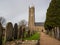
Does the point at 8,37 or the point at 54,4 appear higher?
the point at 54,4

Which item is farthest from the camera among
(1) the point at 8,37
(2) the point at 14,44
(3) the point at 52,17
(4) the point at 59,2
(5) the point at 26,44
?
(3) the point at 52,17

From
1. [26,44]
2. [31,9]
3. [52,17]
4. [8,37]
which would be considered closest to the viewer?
[26,44]

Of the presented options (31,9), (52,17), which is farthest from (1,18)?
(52,17)

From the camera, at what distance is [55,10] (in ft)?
127

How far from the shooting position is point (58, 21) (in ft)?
124

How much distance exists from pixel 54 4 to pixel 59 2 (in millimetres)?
2119

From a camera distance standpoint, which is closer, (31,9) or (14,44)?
(14,44)

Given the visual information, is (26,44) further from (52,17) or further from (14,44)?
(52,17)

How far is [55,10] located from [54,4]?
1322 mm

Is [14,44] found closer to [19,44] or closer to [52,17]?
[19,44]

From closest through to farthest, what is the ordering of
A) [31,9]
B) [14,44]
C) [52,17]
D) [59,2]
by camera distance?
[14,44], [59,2], [52,17], [31,9]

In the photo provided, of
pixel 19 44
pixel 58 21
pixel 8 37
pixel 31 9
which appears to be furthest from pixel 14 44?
pixel 31 9

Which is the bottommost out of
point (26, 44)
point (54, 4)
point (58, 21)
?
point (26, 44)

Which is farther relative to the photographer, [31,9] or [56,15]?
[31,9]
